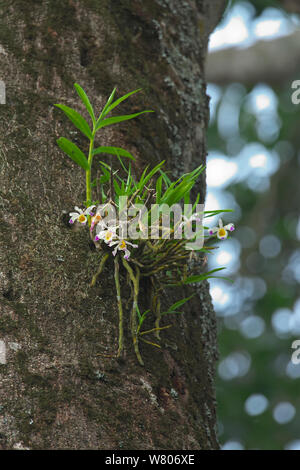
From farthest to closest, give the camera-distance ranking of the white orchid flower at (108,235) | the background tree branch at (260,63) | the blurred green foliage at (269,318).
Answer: the blurred green foliage at (269,318)
the background tree branch at (260,63)
the white orchid flower at (108,235)

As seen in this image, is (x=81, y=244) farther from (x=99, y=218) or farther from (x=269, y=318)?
(x=269, y=318)

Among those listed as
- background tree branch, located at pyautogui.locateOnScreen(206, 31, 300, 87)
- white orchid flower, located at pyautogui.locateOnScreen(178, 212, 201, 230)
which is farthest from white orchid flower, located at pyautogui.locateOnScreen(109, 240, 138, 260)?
background tree branch, located at pyautogui.locateOnScreen(206, 31, 300, 87)

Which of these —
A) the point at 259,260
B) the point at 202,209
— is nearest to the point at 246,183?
the point at 259,260

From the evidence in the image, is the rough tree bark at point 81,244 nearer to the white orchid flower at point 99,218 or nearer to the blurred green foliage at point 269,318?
the white orchid flower at point 99,218

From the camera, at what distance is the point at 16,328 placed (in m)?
1.28

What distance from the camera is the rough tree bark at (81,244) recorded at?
1228 millimetres

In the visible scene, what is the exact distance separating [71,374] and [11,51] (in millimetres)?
944

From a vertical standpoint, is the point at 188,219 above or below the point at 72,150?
below

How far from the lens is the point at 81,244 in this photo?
146 cm

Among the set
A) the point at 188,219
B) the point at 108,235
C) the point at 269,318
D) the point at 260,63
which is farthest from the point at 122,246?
the point at 269,318

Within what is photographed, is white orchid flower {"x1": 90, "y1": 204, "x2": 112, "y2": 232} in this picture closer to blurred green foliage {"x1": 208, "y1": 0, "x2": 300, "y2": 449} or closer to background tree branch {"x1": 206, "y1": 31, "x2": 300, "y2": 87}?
background tree branch {"x1": 206, "y1": 31, "x2": 300, "y2": 87}

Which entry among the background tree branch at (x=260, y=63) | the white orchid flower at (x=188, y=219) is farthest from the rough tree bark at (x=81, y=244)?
the background tree branch at (x=260, y=63)

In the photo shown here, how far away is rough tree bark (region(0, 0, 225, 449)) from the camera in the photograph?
1228 mm

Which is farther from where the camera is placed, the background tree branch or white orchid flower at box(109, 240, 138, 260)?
the background tree branch
